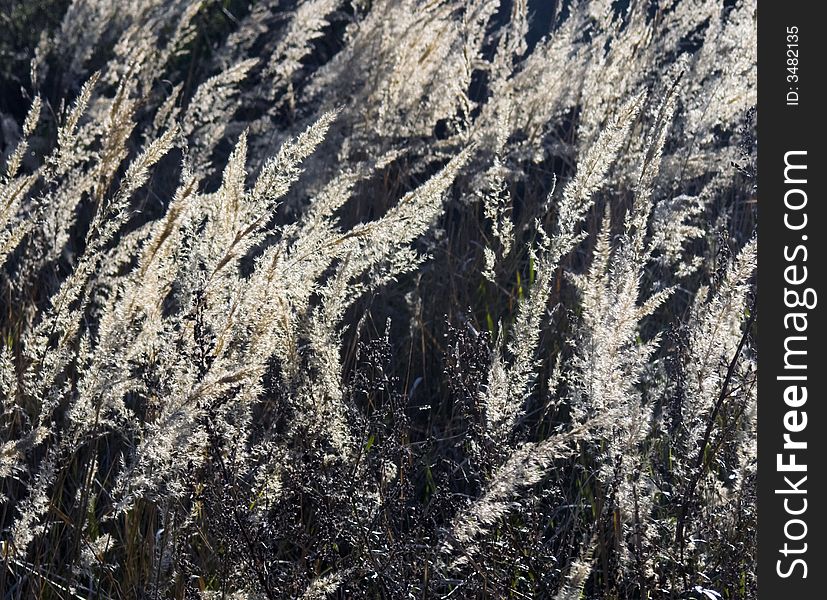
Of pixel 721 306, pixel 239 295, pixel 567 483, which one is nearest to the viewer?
pixel 239 295

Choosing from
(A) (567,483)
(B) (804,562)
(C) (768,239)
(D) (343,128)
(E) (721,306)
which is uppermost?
(D) (343,128)

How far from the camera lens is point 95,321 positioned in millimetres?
3285

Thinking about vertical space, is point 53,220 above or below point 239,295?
above

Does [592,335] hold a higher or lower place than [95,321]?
lower

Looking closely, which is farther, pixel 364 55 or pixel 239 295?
pixel 364 55

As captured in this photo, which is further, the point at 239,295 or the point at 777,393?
the point at 777,393

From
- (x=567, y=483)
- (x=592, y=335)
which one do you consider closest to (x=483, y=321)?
(x=567, y=483)

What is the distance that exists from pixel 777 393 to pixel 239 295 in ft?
3.32

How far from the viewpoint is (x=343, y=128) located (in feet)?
12.1

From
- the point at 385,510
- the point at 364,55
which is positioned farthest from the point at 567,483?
the point at 364,55

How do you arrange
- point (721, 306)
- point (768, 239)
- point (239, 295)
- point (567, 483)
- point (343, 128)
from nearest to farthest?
1. point (239, 295)
2. point (721, 306)
3. point (768, 239)
4. point (567, 483)
5. point (343, 128)

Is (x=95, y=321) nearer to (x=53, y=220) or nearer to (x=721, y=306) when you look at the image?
(x=53, y=220)

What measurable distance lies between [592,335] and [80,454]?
159 cm

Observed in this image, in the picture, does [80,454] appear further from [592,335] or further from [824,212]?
[824,212]
